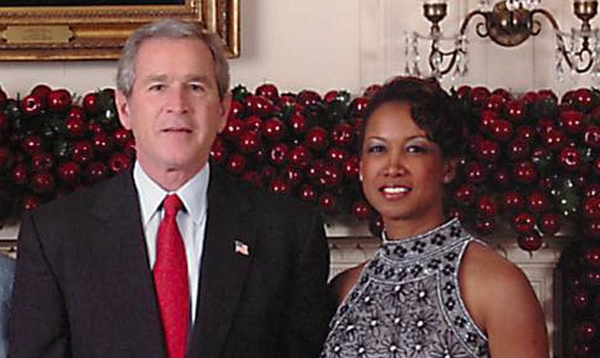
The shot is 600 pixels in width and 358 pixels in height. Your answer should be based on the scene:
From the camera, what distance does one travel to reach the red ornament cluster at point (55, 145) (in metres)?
3.09

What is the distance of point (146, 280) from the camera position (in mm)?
1938

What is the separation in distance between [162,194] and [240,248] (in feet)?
0.50

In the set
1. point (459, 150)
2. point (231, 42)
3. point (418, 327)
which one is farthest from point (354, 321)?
point (231, 42)

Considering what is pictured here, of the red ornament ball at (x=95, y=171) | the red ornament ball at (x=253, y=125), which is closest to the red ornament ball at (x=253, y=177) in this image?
the red ornament ball at (x=253, y=125)

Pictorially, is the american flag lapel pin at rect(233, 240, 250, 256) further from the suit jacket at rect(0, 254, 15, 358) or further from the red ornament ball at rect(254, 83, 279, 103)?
the red ornament ball at rect(254, 83, 279, 103)

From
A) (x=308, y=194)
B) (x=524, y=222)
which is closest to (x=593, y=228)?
(x=524, y=222)

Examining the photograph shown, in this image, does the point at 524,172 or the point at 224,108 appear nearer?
the point at 224,108

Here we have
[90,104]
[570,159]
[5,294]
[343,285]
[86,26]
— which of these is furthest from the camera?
[86,26]

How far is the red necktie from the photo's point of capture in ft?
6.32

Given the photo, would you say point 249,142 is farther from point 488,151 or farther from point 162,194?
point 162,194

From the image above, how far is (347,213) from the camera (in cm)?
322

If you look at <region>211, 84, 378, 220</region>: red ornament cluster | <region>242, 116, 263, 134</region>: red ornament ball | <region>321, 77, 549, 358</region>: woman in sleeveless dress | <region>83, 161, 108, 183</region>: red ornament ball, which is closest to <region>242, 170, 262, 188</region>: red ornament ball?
<region>211, 84, 378, 220</region>: red ornament cluster

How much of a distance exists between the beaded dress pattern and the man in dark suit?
9 centimetres

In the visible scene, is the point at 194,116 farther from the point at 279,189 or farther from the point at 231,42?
the point at 231,42
